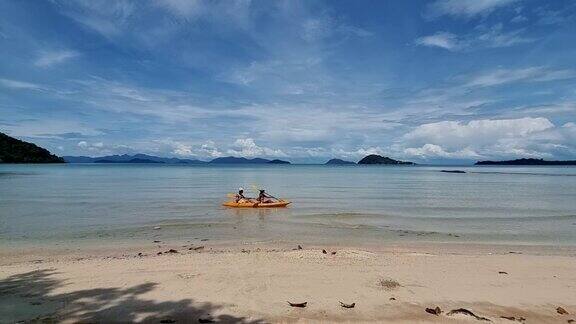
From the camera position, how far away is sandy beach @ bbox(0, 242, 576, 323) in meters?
7.95

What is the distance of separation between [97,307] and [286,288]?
394 centimetres

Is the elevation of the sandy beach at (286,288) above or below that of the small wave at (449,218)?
above

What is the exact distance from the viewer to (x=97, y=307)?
816 centimetres

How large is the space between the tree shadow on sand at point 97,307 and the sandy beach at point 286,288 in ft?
Answer: 0.06

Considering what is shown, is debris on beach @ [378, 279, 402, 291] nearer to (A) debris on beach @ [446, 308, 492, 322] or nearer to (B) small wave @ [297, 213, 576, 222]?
(A) debris on beach @ [446, 308, 492, 322]

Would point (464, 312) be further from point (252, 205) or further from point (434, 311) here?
point (252, 205)

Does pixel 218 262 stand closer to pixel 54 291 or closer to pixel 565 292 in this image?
pixel 54 291

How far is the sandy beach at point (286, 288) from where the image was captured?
7.95 m

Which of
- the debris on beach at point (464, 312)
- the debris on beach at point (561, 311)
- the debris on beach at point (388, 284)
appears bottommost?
the debris on beach at point (561, 311)

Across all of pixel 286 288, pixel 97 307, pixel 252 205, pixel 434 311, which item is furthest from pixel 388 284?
pixel 252 205

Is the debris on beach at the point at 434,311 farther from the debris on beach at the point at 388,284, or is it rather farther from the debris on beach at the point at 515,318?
the debris on beach at the point at 388,284

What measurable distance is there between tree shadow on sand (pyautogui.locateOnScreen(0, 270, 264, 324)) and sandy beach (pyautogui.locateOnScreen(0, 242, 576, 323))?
2cm

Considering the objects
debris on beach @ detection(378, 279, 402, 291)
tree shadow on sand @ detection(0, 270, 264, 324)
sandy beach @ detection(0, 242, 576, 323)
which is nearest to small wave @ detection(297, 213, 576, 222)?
sandy beach @ detection(0, 242, 576, 323)

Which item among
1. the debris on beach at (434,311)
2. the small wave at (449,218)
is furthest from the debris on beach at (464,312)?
the small wave at (449,218)
